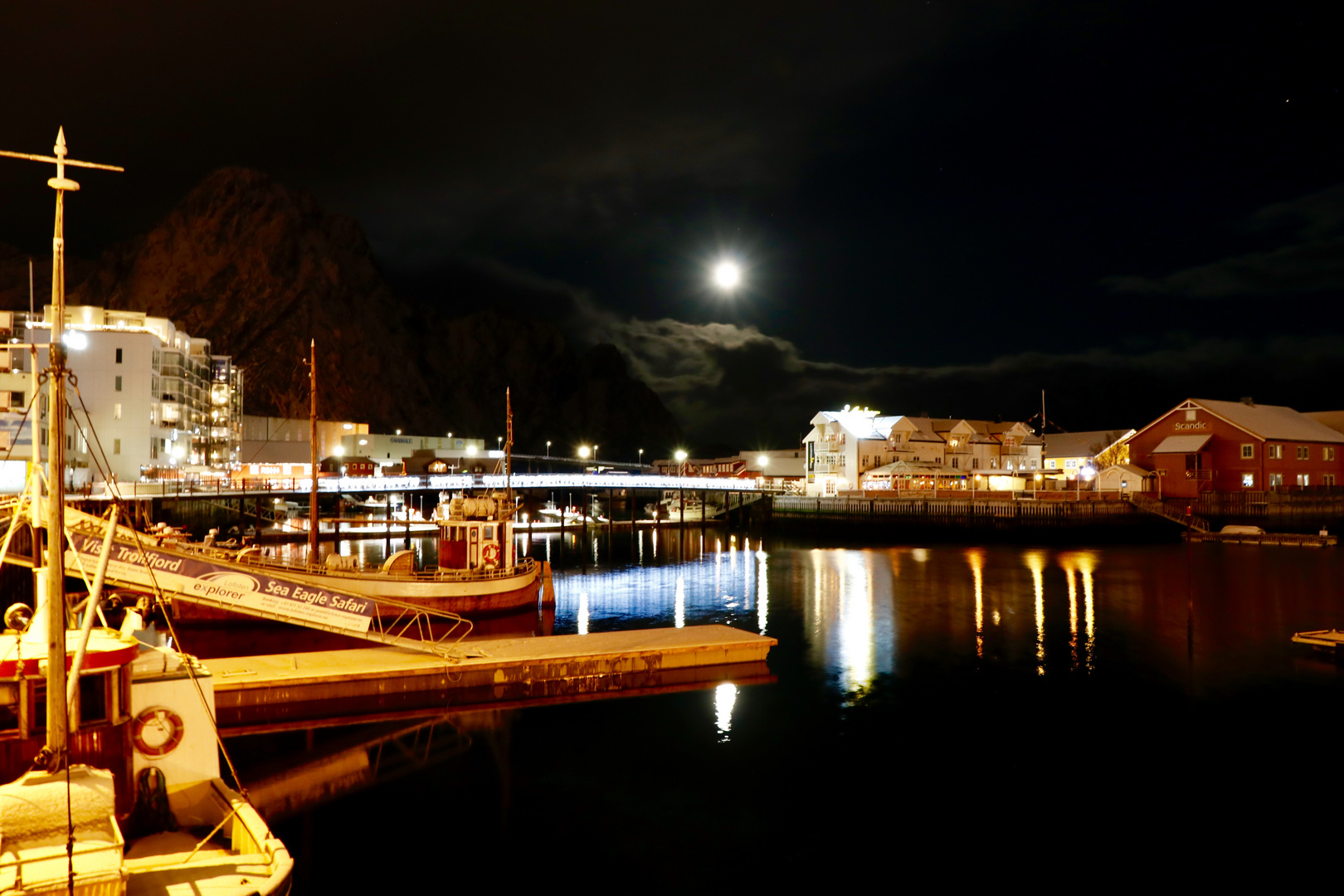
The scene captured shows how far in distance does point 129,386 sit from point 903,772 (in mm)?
70926

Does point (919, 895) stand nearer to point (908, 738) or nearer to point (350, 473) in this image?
point (908, 738)

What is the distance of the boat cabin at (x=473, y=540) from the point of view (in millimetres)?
34125

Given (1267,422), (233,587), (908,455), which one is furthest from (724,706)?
(1267,422)

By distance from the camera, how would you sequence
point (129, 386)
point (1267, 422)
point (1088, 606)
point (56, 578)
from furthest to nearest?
point (1267, 422) < point (129, 386) < point (1088, 606) < point (56, 578)

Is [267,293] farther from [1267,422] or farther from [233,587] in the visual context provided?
[1267,422]

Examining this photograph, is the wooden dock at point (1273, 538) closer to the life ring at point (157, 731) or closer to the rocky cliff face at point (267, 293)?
the life ring at point (157, 731)

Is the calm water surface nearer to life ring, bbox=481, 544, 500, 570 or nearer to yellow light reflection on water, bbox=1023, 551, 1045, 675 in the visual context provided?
yellow light reflection on water, bbox=1023, 551, 1045, 675

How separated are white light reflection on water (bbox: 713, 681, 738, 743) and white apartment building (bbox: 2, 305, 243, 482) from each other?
5418 centimetres

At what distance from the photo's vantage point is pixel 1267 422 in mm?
78250

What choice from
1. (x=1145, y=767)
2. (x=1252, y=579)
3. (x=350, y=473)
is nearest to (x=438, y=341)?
(x=350, y=473)

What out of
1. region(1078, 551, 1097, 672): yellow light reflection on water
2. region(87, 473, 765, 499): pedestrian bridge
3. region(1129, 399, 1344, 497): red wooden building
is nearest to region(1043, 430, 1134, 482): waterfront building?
region(1129, 399, 1344, 497): red wooden building

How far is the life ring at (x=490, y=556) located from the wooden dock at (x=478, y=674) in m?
10.4

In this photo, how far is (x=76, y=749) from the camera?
9.74m

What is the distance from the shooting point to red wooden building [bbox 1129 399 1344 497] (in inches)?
2938
